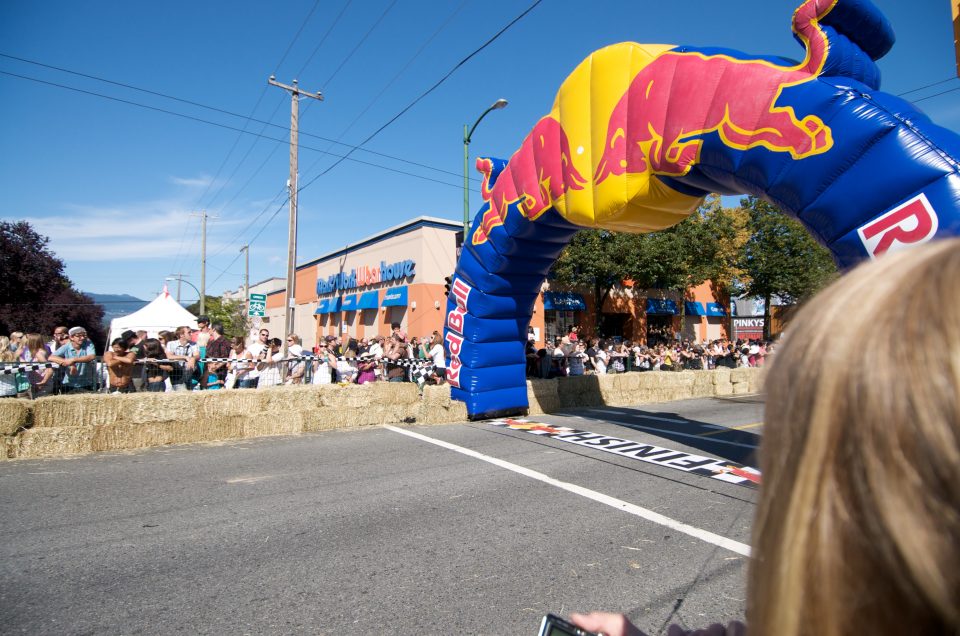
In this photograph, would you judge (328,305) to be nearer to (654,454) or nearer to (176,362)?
(176,362)

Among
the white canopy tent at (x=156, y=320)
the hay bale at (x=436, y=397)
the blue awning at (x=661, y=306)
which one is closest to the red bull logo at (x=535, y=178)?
the hay bale at (x=436, y=397)

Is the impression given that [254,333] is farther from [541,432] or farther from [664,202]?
[664,202]

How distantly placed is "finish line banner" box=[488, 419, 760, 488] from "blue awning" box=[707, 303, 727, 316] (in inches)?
1065

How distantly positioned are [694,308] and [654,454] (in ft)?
89.2

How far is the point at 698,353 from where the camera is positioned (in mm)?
21000

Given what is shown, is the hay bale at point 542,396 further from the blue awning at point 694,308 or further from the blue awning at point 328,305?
the blue awning at point 694,308

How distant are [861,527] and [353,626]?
2.83 m

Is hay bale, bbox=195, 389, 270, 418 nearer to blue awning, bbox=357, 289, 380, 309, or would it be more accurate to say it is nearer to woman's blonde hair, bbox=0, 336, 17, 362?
woman's blonde hair, bbox=0, 336, 17, 362

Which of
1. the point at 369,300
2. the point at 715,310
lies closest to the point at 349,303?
the point at 369,300

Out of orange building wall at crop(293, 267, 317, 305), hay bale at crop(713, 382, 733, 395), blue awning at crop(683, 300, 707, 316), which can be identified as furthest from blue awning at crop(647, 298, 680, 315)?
orange building wall at crop(293, 267, 317, 305)

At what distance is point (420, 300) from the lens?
2347 centimetres

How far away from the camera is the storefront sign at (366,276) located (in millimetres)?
24606

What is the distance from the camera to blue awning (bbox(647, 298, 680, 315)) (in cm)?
3006

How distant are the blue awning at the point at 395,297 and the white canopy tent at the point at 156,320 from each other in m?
8.93
